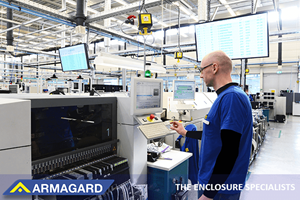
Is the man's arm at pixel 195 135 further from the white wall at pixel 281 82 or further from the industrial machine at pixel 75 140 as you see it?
the white wall at pixel 281 82

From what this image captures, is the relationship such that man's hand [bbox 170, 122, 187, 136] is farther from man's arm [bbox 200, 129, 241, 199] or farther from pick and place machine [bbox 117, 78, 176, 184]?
man's arm [bbox 200, 129, 241, 199]

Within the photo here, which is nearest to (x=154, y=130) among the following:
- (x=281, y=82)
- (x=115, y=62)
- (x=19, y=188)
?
(x=19, y=188)

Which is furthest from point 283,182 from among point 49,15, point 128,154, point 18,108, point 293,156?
point 49,15

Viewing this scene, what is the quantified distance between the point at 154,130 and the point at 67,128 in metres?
0.71

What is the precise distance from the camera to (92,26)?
376 cm

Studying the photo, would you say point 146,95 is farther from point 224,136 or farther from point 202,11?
point 202,11

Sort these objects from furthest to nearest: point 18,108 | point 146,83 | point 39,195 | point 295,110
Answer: point 295,110 < point 146,83 < point 39,195 < point 18,108

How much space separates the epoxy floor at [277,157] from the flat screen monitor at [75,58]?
2595mm

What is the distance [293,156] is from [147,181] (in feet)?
13.3

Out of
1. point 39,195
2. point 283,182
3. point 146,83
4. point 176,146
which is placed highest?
point 146,83

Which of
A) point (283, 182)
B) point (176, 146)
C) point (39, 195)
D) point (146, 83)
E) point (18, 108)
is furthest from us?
point (176, 146)

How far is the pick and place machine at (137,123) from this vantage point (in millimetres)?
1685

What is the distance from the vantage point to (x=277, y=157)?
4.26 m

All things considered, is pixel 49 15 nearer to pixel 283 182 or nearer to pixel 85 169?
pixel 85 169
